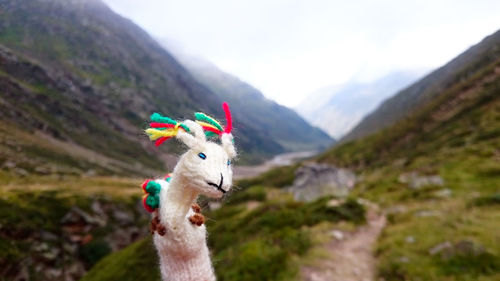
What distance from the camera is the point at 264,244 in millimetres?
10633

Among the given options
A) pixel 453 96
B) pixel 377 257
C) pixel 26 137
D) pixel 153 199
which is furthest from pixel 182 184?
pixel 26 137

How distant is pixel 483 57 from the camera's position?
71.5 metres

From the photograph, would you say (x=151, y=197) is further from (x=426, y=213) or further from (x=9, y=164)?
(x=9, y=164)

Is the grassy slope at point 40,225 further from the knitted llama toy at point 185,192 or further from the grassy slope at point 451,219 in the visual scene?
the knitted llama toy at point 185,192

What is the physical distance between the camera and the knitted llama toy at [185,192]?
279cm

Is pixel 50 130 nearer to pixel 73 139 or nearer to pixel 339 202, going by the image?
pixel 73 139

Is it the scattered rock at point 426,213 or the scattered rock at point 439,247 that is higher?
the scattered rock at point 426,213

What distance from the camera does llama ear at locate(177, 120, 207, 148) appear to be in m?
2.84

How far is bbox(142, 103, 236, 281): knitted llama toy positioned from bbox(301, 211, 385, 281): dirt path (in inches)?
248

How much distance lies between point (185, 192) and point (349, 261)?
850cm

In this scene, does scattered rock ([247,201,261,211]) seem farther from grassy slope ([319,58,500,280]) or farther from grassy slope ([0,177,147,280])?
grassy slope ([0,177,147,280])

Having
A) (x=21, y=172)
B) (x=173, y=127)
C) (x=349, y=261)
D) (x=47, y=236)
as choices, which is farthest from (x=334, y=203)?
(x=21, y=172)

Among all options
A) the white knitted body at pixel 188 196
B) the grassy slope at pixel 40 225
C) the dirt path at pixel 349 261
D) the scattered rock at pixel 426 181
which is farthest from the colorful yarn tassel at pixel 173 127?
the grassy slope at pixel 40 225

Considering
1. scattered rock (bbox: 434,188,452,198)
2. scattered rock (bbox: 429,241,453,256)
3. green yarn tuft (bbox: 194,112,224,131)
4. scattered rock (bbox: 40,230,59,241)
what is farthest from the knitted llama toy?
scattered rock (bbox: 40,230,59,241)
